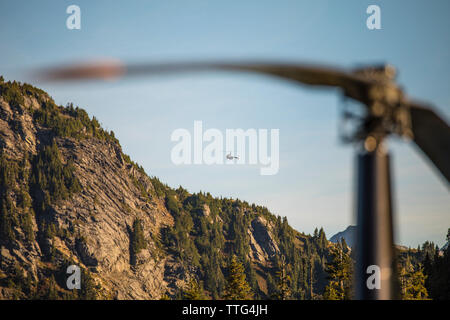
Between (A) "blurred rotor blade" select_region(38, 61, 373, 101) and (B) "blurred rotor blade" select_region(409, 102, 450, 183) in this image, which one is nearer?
(A) "blurred rotor blade" select_region(38, 61, 373, 101)

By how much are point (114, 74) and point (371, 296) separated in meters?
10.4

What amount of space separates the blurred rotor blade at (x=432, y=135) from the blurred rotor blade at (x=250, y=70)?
8.52 ft

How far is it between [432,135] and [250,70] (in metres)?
7.90

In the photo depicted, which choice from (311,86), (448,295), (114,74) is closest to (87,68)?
(114,74)

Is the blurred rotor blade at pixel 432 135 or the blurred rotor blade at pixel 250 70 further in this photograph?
the blurred rotor blade at pixel 432 135

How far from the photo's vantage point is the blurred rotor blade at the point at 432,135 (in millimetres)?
16906

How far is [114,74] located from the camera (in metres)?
13.0

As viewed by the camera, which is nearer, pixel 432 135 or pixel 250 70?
pixel 250 70

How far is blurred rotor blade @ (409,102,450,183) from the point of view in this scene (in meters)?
16.9

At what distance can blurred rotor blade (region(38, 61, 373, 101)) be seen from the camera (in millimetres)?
12844

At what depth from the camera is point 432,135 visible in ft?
58.3

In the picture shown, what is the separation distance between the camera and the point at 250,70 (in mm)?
14758

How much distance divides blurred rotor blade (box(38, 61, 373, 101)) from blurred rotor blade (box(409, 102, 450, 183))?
8.52 ft

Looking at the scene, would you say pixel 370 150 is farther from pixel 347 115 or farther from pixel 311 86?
pixel 311 86
